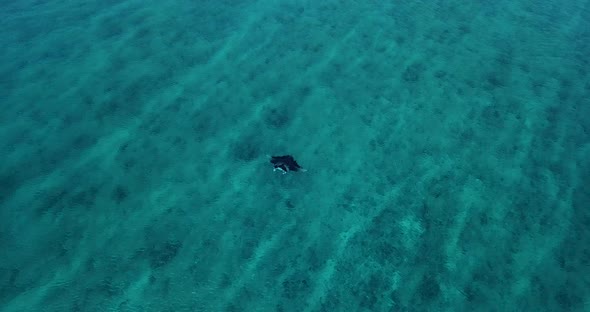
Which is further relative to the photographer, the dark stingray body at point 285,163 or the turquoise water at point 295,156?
the dark stingray body at point 285,163

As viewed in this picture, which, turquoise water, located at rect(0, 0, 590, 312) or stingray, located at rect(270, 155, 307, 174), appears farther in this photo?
stingray, located at rect(270, 155, 307, 174)

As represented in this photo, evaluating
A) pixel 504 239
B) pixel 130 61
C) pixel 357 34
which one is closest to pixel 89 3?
pixel 130 61

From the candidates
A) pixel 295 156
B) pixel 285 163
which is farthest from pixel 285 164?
pixel 295 156

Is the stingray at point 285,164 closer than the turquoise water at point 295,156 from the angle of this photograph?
No

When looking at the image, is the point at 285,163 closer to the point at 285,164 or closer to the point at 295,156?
the point at 285,164

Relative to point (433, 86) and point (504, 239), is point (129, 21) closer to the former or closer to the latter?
point (433, 86)
